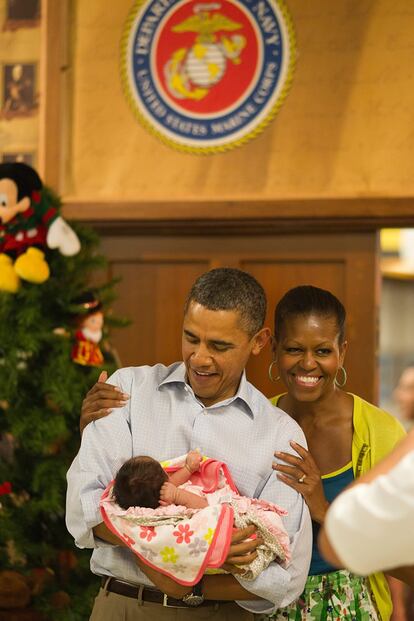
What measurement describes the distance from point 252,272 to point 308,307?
1786 mm

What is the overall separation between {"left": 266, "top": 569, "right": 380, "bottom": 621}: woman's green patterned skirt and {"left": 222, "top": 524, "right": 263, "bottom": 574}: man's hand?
0.36m

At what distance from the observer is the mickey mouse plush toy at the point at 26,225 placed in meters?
3.24

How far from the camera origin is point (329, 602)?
204 cm

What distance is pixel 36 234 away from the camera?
330 centimetres

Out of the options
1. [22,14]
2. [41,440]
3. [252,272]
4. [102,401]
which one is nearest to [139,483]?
[102,401]

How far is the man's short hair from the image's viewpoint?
1.89 meters

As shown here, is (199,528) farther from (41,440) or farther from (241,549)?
(41,440)

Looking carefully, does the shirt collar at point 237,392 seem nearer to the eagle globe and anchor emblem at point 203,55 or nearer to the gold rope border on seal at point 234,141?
the gold rope border on seal at point 234,141

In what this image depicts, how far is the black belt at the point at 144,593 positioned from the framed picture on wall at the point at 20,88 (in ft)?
8.94

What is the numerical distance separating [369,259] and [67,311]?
141 cm

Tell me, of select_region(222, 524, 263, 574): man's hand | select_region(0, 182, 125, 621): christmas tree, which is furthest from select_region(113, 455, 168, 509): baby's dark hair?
select_region(0, 182, 125, 621): christmas tree

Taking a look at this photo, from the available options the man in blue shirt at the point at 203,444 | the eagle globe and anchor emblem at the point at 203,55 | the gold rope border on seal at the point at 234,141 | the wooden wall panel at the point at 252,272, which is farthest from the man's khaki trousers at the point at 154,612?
the eagle globe and anchor emblem at the point at 203,55

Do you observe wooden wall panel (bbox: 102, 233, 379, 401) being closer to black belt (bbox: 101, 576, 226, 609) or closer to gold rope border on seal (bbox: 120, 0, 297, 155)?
gold rope border on seal (bbox: 120, 0, 297, 155)

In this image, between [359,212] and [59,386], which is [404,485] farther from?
[359,212]
